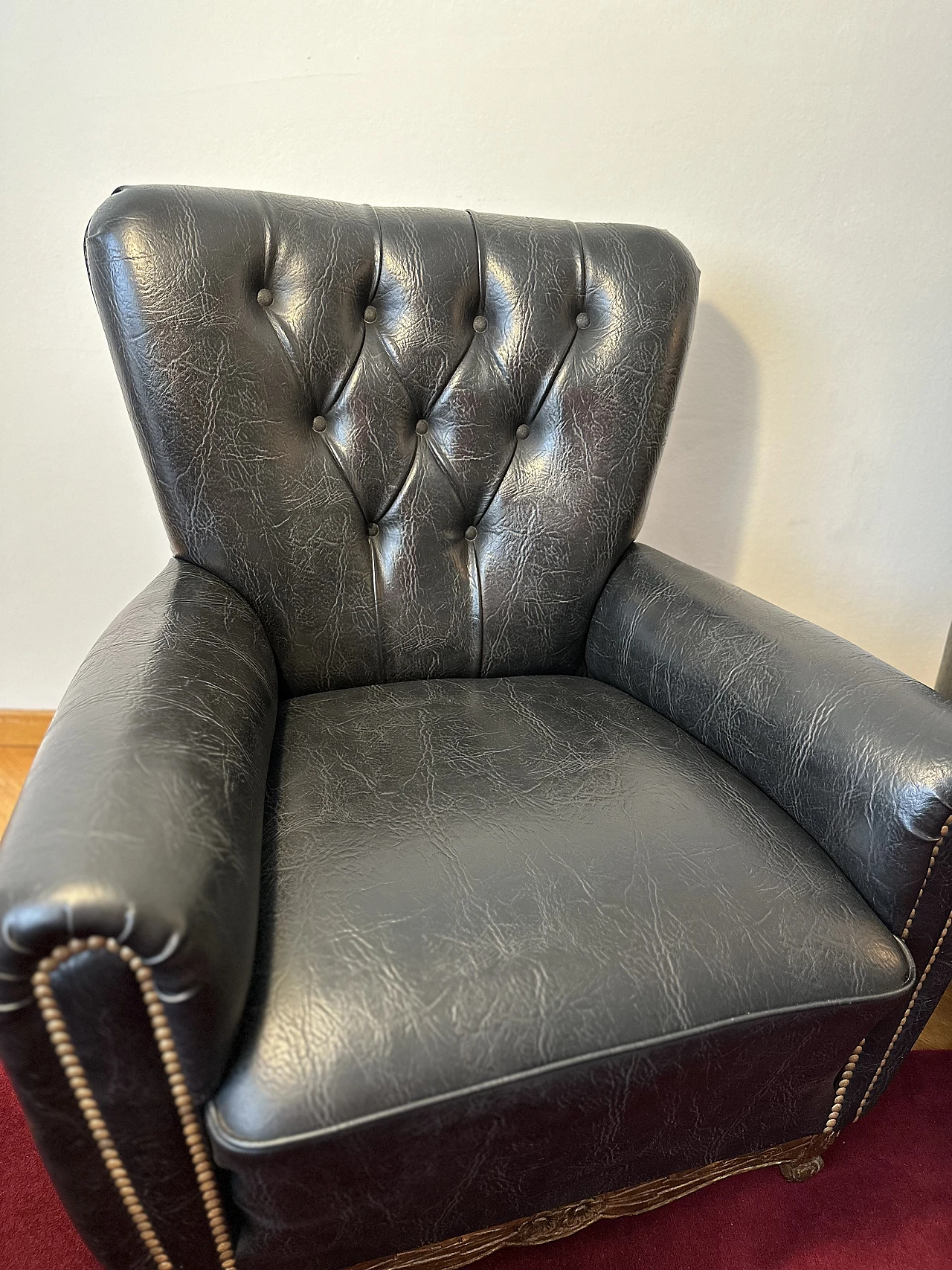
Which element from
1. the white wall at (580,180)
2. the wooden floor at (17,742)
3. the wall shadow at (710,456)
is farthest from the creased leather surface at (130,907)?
the wall shadow at (710,456)

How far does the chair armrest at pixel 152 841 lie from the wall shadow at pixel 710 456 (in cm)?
100

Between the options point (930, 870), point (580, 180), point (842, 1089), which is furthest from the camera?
point (580, 180)

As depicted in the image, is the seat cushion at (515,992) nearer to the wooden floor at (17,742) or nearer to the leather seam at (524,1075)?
the leather seam at (524,1075)

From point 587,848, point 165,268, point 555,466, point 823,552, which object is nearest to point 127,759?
point 587,848

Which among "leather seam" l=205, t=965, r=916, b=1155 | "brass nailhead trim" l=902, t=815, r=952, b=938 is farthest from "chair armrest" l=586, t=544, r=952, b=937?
"leather seam" l=205, t=965, r=916, b=1155

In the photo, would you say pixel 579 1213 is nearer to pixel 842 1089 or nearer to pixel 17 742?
pixel 842 1089

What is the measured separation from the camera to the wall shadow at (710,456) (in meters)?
1.38

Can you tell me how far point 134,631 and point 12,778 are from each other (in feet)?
2.96

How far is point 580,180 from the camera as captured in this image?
4.08 feet

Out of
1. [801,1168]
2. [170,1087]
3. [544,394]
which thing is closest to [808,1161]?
[801,1168]

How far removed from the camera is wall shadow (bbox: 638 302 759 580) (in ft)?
4.54

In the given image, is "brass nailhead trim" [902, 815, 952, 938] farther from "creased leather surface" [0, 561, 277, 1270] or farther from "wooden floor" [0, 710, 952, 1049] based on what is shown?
"wooden floor" [0, 710, 952, 1049]

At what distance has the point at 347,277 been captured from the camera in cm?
99

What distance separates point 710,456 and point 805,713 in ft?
2.52
